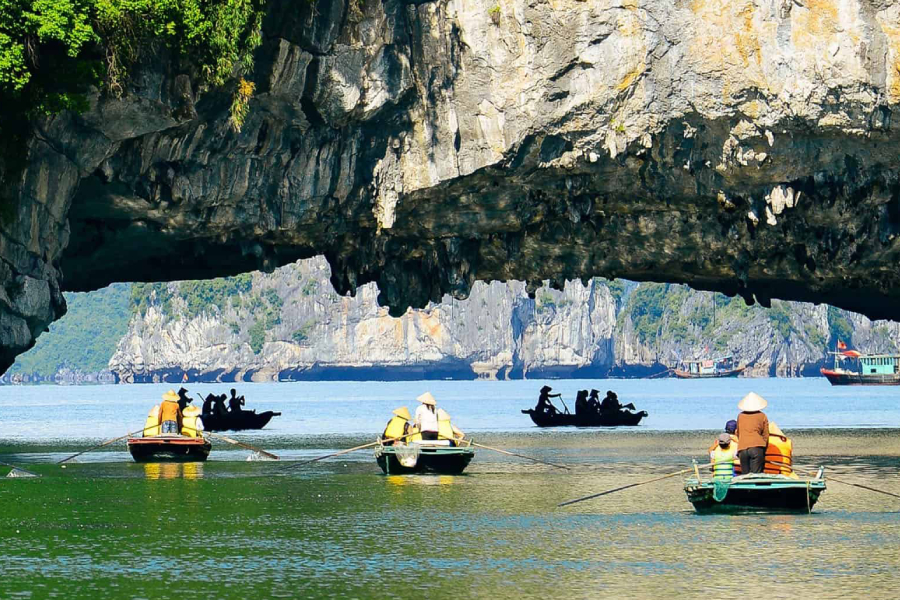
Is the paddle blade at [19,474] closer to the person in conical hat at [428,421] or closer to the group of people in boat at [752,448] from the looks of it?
the person in conical hat at [428,421]

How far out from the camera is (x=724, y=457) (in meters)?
23.3

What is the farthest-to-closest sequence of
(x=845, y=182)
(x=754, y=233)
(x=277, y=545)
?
(x=754, y=233)
(x=845, y=182)
(x=277, y=545)

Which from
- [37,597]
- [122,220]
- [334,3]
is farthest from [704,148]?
[37,597]

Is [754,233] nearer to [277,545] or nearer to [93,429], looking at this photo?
[277,545]

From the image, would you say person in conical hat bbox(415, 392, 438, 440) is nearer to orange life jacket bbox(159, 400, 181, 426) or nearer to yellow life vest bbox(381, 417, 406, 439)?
yellow life vest bbox(381, 417, 406, 439)

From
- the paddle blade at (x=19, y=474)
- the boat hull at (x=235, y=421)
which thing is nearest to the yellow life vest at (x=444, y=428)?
the paddle blade at (x=19, y=474)

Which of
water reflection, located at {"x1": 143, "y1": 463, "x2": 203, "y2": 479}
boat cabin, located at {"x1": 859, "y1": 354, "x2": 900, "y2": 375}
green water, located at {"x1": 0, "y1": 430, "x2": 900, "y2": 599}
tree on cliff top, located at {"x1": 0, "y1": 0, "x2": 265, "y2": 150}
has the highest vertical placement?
tree on cliff top, located at {"x1": 0, "y1": 0, "x2": 265, "y2": 150}

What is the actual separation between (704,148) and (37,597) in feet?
81.9

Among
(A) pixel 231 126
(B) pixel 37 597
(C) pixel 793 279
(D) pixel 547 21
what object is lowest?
(B) pixel 37 597

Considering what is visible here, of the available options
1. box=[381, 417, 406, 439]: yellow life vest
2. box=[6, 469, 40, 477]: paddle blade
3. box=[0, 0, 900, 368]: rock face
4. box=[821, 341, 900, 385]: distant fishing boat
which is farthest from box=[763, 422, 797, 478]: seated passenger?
box=[821, 341, 900, 385]: distant fishing boat

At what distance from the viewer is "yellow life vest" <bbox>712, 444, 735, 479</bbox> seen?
22969 mm

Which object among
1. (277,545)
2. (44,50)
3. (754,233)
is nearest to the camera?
(277,545)

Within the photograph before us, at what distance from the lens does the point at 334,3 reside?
1379 inches

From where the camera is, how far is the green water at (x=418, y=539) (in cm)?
1609
